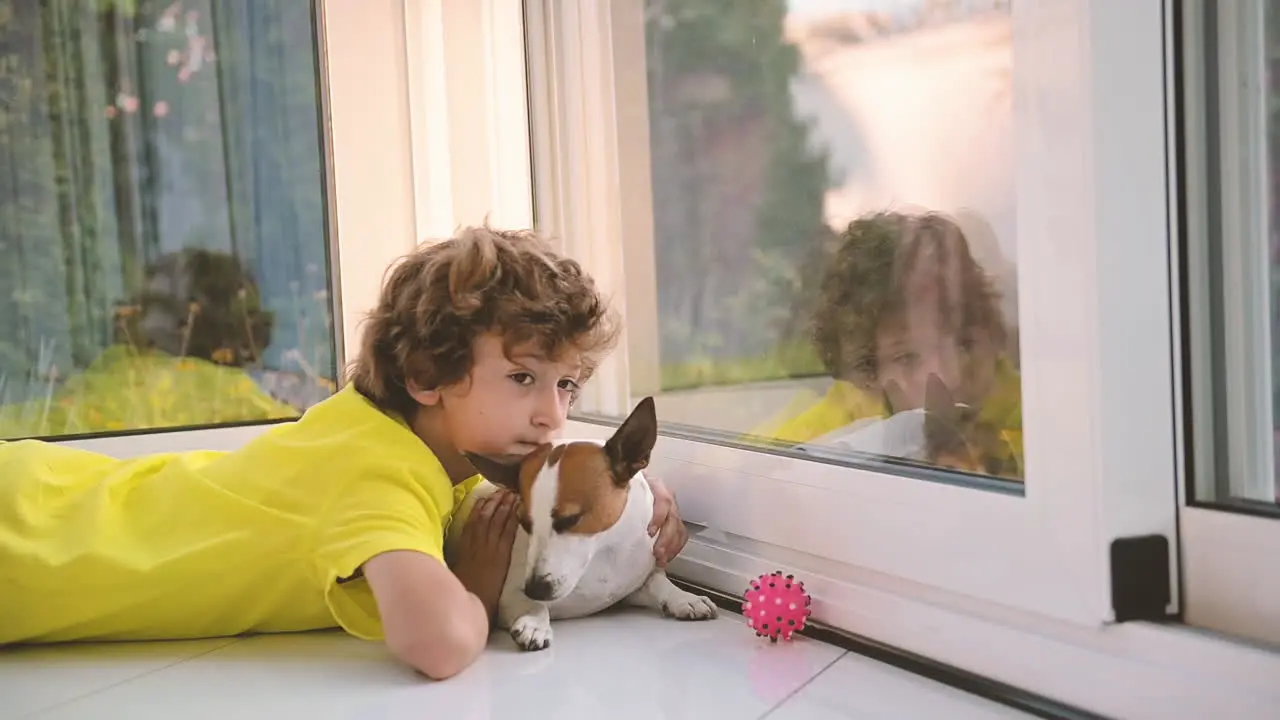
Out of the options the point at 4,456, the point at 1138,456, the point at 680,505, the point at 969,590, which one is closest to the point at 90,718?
the point at 4,456

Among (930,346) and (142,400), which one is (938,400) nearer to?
(930,346)

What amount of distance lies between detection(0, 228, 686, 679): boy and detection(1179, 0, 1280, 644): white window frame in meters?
0.49

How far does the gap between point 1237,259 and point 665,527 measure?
21.9 inches

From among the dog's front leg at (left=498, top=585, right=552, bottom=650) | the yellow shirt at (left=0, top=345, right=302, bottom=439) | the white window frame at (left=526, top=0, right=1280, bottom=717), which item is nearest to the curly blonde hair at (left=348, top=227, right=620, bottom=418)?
the dog's front leg at (left=498, top=585, right=552, bottom=650)

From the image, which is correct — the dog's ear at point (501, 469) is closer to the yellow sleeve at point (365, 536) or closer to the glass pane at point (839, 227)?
the yellow sleeve at point (365, 536)

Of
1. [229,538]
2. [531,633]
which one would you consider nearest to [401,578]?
[531,633]

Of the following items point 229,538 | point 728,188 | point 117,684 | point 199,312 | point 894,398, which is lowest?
point 117,684

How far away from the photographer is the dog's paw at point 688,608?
1.04 m

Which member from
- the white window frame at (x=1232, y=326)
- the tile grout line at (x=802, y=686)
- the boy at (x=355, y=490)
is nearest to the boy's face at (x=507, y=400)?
the boy at (x=355, y=490)

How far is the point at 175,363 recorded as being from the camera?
1542 mm

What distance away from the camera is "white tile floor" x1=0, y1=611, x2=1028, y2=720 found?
32.4 inches

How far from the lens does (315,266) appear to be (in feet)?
5.30

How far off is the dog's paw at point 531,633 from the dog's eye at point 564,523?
0.09 metres

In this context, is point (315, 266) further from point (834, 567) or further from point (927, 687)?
point (927, 687)
